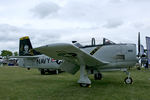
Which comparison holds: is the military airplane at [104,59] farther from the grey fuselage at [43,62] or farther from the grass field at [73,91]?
the grey fuselage at [43,62]

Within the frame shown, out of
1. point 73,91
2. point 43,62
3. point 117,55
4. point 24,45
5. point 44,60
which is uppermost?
point 24,45

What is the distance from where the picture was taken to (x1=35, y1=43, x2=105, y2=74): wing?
5.37m

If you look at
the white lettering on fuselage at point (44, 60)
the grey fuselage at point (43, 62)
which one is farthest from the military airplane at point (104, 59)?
the white lettering on fuselage at point (44, 60)

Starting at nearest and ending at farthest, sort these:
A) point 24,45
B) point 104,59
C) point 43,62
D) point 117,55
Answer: point 117,55
point 104,59
point 43,62
point 24,45

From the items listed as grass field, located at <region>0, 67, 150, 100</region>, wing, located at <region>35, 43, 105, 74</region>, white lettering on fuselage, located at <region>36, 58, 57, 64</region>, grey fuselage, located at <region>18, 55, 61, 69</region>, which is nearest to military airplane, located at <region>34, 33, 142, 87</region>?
wing, located at <region>35, 43, 105, 74</region>

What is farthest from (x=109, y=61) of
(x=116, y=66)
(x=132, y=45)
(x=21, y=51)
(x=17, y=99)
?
(x=21, y=51)

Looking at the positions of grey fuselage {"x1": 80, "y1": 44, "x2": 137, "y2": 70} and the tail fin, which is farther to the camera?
the tail fin

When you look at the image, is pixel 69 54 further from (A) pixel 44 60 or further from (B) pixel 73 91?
(A) pixel 44 60

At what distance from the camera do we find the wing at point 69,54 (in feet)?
17.6

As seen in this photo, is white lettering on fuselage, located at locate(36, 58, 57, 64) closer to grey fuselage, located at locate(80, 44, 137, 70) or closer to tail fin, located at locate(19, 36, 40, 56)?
tail fin, located at locate(19, 36, 40, 56)

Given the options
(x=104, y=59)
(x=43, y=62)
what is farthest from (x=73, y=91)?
(x=43, y=62)

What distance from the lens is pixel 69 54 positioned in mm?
6145

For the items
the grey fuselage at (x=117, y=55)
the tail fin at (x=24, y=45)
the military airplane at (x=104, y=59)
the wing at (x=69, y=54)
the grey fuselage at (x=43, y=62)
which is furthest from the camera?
the tail fin at (x=24, y=45)

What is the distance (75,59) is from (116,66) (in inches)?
83.0
